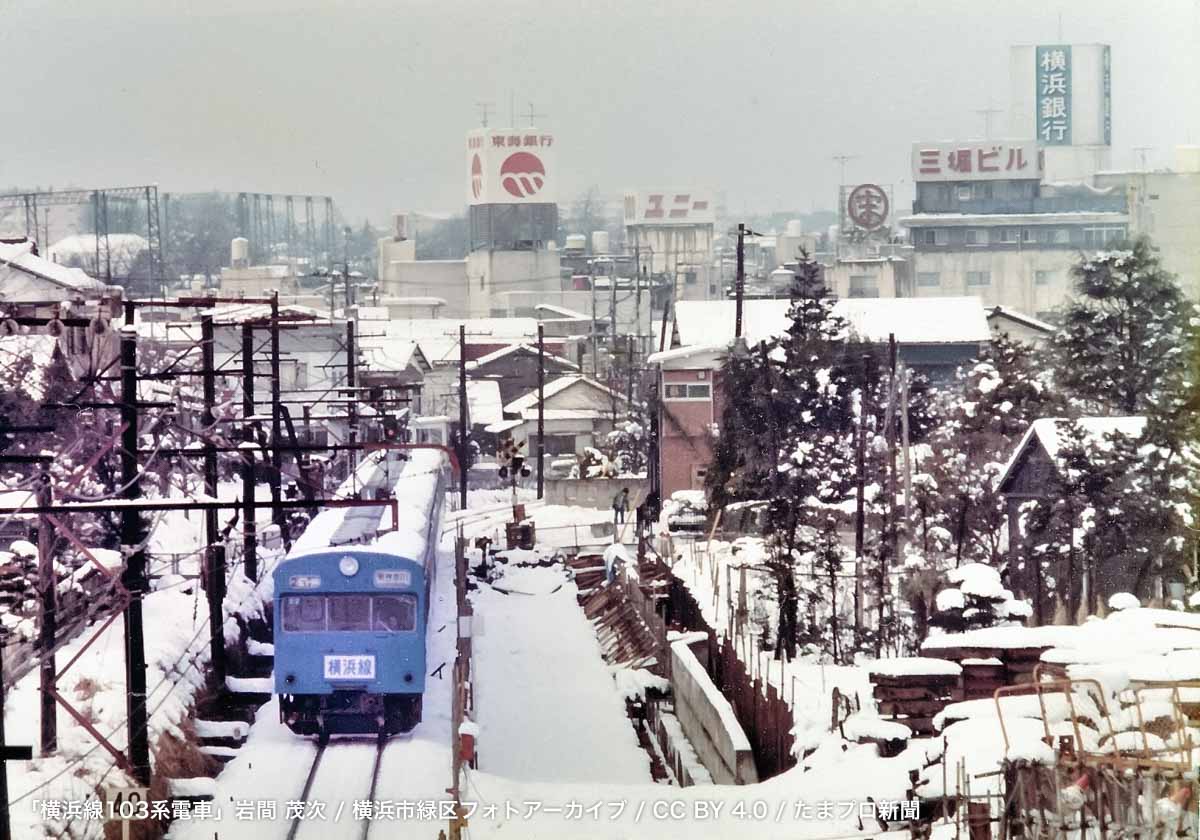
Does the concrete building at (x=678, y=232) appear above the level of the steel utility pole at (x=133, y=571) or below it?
above

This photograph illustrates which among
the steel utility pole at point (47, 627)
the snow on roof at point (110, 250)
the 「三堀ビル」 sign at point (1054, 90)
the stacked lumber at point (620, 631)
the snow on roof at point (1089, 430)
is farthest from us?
the snow on roof at point (110, 250)

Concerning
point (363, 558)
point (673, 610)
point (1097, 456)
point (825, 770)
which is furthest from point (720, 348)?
point (825, 770)

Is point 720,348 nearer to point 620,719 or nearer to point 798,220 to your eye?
point 620,719

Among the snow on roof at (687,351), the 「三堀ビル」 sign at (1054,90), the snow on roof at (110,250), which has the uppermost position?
the 「三堀ビル」 sign at (1054,90)

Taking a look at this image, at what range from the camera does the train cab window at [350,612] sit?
25.0 feet

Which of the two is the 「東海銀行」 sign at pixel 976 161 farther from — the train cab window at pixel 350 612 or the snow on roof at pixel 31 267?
the train cab window at pixel 350 612

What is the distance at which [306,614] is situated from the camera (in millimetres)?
7637

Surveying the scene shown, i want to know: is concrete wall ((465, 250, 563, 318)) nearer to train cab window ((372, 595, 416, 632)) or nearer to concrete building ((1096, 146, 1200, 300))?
concrete building ((1096, 146, 1200, 300))

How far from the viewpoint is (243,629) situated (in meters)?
10.3

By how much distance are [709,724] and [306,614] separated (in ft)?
6.65

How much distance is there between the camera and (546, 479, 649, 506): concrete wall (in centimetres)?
1866

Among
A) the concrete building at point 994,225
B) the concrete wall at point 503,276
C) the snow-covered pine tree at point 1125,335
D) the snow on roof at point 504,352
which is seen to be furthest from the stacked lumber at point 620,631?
the concrete building at point 994,225

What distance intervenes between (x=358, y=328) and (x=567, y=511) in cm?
661

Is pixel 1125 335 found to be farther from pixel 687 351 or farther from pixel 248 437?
pixel 248 437
